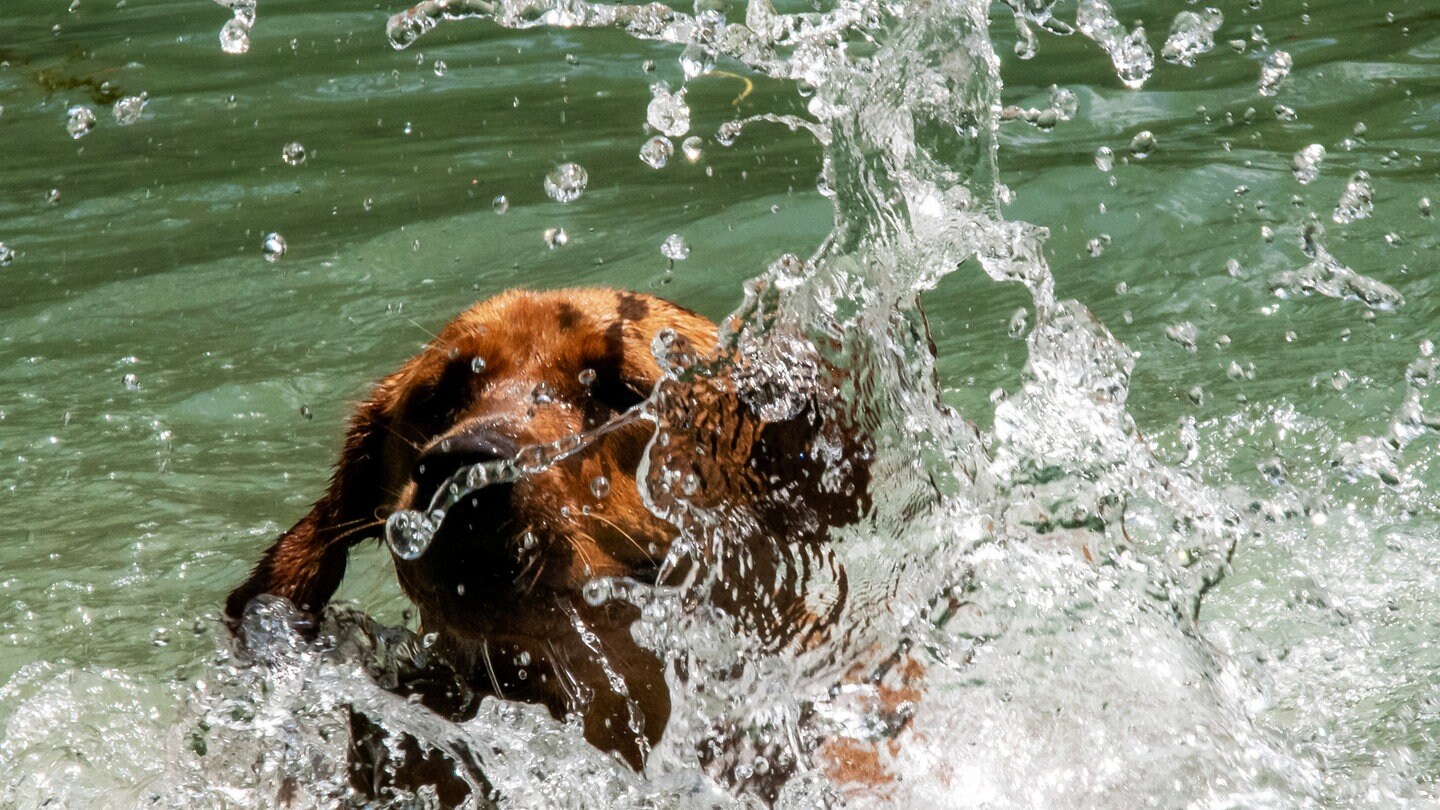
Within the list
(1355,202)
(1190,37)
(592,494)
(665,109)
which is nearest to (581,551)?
(592,494)

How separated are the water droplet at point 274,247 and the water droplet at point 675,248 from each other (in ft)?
4.58

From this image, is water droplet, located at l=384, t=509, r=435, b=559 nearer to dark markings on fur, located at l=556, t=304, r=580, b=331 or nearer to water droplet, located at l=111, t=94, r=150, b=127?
dark markings on fur, located at l=556, t=304, r=580, b=331

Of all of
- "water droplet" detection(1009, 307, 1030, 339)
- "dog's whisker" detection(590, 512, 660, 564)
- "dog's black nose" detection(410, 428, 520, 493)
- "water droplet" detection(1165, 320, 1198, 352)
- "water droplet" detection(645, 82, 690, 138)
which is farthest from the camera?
"water droplet" detection(1165, 320, 1198, 352)

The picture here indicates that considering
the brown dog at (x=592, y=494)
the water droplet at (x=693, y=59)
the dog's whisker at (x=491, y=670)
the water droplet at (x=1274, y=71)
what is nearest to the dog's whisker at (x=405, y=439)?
the brown dog at (x=592, y=494)

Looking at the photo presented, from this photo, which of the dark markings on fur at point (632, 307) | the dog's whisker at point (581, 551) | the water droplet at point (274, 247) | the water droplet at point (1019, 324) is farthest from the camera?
the water droplet at point (274, 247)

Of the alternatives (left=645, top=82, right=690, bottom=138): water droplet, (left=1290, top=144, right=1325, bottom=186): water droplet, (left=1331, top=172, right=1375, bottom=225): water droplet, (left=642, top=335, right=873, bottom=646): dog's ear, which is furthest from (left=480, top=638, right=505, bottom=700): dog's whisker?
(left=1290, top=144, right=1325, bottom=186): water droplet

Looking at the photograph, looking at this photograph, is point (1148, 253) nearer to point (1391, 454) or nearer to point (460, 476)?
point (1391, 454)

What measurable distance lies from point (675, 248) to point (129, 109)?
3.13m

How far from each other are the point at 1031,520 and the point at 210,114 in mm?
5522

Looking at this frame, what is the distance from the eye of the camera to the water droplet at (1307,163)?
6730 millimetres

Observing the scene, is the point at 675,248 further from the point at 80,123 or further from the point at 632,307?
the point at 80,123

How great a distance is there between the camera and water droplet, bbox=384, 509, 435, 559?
3.31 metres

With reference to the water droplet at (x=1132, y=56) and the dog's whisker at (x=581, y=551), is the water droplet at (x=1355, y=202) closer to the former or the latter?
the water droplet at (x=1132, y=56)

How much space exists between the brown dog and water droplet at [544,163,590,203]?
1.99 meters
